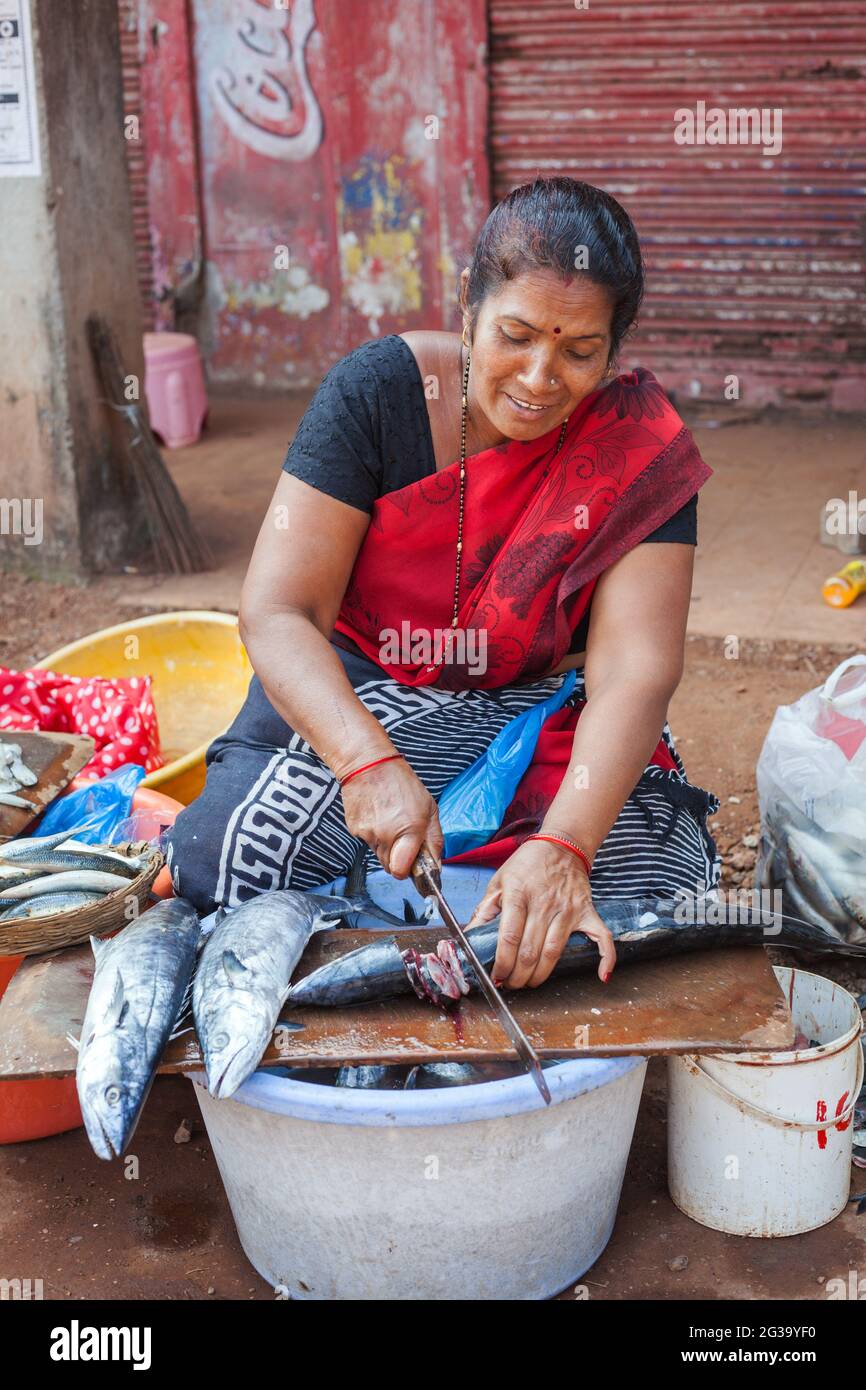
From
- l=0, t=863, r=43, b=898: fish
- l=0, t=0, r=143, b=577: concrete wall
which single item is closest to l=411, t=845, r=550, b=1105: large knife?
l=0, t=863, r=43, b=898: fish

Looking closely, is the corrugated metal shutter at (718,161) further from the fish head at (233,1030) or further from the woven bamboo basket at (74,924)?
the fish head at (233,1030)

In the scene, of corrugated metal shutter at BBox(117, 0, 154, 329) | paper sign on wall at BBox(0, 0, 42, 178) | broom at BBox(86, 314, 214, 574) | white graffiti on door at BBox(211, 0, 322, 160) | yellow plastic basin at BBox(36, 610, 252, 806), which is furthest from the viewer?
corrugated metal shutter at BBox(117, 0, 154, 329)

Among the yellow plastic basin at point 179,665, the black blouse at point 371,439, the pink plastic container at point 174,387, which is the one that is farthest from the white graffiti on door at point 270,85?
the black blouse at point 371,439

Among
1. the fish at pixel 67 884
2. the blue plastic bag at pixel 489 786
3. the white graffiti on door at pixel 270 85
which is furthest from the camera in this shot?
the white graffiti on door at pixel 270 85

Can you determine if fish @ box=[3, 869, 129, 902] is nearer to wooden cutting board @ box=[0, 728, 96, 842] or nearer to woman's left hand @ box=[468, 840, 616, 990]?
wooden cutting board @ box=[0, 728, 96, 842]

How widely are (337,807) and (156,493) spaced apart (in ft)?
11.6

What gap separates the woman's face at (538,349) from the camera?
2285 mm

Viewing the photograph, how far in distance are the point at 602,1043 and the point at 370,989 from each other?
1.27 feet

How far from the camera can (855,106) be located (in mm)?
7168

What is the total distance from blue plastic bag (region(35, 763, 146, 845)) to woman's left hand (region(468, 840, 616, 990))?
1.18 metres

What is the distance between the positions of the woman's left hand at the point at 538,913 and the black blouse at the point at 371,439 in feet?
2.35

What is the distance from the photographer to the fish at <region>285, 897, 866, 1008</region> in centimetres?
223

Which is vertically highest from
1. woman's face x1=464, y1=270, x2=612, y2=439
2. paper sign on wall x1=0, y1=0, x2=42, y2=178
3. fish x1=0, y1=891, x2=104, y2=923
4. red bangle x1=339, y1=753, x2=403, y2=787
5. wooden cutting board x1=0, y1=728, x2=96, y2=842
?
paper sign on wall x1=0, y1=0, x2=42, y2=178
